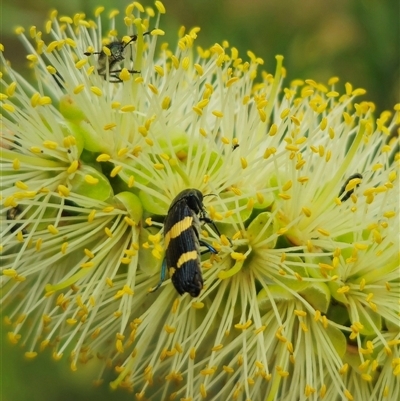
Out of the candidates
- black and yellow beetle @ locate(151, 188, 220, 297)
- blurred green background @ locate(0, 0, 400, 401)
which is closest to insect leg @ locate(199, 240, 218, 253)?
black and yellow beetle @ locate(151, 188, 220, 297)

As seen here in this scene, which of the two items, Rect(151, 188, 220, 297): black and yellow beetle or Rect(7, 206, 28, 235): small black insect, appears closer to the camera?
Rect(151, 188, 220, 297): black and yellow beetle

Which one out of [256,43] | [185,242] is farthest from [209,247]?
[256,43]

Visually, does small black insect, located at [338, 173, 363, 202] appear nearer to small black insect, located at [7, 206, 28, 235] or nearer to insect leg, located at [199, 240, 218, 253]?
insect leg, located at [199, 240, 218, 253]

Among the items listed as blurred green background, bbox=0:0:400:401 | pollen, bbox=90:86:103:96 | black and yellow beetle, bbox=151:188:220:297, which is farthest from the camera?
blurred green background, bbox=0:0:400:401

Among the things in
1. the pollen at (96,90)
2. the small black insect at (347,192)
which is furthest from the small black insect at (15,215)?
the small black insect at (347,192)

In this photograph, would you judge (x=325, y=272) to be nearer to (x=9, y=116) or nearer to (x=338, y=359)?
(x=338, y=359)

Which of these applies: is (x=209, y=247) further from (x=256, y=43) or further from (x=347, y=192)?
(x=256, y=43)

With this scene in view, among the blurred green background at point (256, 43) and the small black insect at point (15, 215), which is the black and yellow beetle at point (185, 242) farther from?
the blurred green background at point (256, 43)
